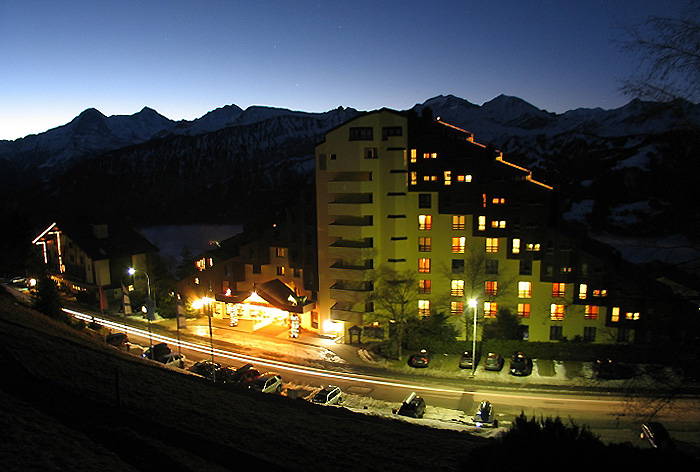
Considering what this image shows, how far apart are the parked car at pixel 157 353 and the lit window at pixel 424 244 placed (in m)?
24.6

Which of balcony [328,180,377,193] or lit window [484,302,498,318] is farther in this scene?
balcony [328,180,377,193]

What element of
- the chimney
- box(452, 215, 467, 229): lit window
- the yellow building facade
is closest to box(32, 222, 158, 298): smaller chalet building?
the chimney

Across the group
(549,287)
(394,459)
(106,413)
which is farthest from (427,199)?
(106,413)

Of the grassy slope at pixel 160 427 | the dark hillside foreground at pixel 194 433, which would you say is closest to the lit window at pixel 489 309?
the dark hillside foreground at pixel 194 433

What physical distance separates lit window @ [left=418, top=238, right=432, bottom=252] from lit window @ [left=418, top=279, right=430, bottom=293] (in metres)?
3.05

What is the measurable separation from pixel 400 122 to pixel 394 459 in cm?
3405

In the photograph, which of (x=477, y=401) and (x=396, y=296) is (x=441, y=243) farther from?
(x=477, y=401)

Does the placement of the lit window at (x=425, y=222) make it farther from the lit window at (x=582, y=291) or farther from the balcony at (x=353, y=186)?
the lit window at (x=582, y=291)

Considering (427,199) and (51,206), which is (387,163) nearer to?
(427,199)

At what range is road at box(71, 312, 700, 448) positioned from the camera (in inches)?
1095

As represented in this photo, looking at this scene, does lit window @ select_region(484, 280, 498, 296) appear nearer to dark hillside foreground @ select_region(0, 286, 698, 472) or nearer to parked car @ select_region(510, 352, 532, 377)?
parked car @ select_region(510, 352, 532, 377)

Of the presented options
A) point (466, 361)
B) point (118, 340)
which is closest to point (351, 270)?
point (466, 361)

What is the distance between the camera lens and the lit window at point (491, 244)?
138 feet

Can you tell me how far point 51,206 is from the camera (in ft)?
599
